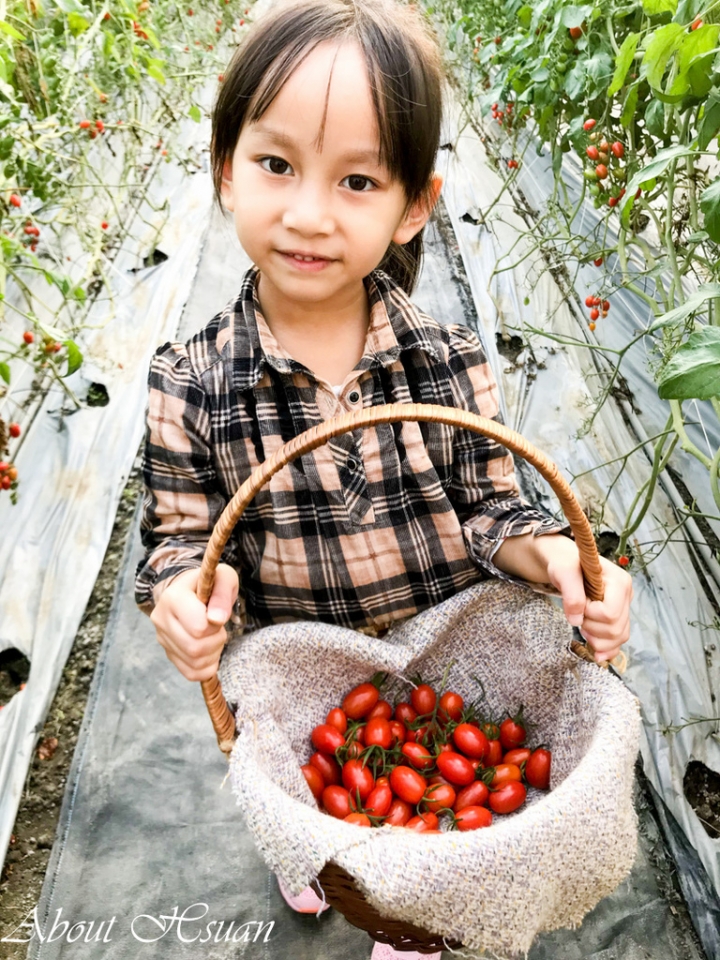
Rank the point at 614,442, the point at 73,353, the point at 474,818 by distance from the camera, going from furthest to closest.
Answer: the point at 614,442
the point at 73,353
the point at 474,818

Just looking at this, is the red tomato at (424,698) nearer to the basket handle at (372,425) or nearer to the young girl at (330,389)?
the young girl at (330,389)

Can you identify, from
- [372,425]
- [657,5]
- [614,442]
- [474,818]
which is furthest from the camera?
[614,442]

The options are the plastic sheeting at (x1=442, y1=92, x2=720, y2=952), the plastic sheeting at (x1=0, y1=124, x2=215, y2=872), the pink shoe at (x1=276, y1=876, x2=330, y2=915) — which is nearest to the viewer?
the pink shoe at (x1=276, y1=876, x2=330, y2=915)

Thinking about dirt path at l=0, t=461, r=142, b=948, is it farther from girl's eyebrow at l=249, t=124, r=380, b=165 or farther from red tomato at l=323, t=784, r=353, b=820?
girl's eyebrow at l=249, t=124, r=380, b=165

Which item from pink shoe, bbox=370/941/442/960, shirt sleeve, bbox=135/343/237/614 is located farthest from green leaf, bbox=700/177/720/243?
pink shoe, bbox=370/941/442/960

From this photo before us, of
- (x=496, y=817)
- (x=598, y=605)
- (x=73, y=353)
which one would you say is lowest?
(x=496, y=817)

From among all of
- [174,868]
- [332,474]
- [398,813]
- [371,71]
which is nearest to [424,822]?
[398,813]

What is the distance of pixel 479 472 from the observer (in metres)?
0.96

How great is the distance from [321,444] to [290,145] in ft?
0.94

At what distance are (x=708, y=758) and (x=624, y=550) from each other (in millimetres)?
401

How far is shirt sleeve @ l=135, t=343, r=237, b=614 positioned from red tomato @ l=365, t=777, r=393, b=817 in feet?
1.11

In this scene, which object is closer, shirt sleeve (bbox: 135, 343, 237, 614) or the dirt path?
shirt sleeve (bbox: 135, 343, 237, 614)

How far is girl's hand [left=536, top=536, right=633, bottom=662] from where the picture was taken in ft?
2.49

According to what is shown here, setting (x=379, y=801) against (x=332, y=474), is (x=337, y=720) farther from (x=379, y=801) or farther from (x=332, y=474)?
(x=332, y=474)
